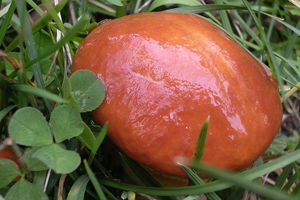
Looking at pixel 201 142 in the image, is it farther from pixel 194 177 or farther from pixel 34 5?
pixel 34 5

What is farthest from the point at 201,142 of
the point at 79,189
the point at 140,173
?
the point at 79,189

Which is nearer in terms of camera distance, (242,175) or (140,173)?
(242,175)

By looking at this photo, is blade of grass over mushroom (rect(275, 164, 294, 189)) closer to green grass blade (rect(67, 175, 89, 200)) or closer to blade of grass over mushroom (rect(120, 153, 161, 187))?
blade of grass over mushroom (rect(120, 153, 161, 187))

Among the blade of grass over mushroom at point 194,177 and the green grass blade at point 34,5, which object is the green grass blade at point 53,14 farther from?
the blade of grass over mushroom at point 194,177

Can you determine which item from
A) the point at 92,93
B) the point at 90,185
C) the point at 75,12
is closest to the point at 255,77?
the point at 92,93

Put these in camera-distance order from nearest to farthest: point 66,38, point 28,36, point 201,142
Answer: point 201,142, point 66,38, point 28,36

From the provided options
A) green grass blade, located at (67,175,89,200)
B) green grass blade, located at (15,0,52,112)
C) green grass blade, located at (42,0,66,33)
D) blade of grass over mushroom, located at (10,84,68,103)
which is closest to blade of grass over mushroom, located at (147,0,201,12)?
green grass blade, located at (42,0,66,33)

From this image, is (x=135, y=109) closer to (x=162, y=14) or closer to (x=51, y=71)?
(x=162, y=14)

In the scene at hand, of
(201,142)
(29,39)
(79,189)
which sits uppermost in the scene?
(29,39)
